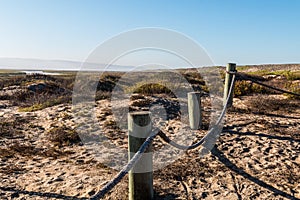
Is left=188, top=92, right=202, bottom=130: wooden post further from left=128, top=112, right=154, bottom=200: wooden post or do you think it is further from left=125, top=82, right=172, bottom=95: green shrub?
left=125, top=82, right=172, bottom=95: green shrub

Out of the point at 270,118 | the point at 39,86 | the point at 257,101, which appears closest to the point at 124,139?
the point at 270,118

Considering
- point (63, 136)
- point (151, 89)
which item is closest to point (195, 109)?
point (63, 136)

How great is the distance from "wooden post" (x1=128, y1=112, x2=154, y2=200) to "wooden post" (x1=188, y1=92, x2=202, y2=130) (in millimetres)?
2816

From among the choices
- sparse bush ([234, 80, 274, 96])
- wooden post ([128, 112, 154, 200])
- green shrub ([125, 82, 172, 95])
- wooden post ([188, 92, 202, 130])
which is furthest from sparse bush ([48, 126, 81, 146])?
sparse bush ([234, 80, 274, 96])

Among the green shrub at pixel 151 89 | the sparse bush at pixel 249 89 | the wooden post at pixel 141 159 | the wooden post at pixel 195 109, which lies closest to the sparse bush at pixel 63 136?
the wooden post at pixel 195 109

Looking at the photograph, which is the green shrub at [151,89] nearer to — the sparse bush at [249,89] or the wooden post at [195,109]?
the sparse bush at [249,89]

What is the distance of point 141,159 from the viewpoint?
3.04 meters

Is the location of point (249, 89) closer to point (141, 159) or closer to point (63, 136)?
point (63, 136)

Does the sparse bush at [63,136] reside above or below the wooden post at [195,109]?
below

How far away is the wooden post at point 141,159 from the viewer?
9.65 feet

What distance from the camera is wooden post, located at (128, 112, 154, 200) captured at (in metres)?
2.94

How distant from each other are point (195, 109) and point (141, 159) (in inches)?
114

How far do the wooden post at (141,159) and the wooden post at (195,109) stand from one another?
2.82 m

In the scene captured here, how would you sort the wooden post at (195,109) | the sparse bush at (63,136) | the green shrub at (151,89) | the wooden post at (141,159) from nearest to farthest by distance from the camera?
the wooden post at (141,159) → the sparse bush at (63,136) → the wooden post at (195,109) → the green shrub at (151,89)
